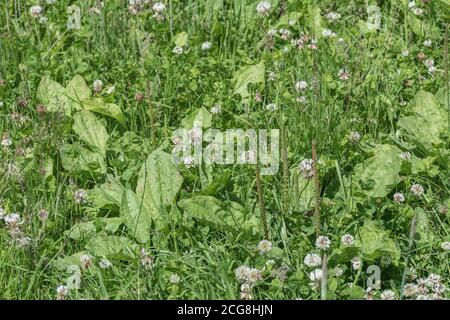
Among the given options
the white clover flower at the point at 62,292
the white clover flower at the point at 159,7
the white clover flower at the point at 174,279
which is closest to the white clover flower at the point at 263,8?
the white clover flower at the point at 159,7

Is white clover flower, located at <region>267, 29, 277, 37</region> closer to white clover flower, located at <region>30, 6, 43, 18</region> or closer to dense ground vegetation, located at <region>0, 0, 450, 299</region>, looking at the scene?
dense ground vegetation, located at <region>0, 0, 450, 299</region>

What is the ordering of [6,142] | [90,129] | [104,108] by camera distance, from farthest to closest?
[104,108] → [90,129] → [6,142]

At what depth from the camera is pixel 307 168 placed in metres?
3.87

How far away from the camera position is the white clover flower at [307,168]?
3848 mm

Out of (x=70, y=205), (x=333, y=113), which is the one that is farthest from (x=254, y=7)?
(x=70, y=205)

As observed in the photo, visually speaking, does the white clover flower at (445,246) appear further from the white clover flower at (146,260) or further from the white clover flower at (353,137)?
the white clover flower at (146,260)

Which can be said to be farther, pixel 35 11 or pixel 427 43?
pixel 35 11

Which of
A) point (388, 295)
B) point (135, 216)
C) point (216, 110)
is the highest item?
point (216, 110)

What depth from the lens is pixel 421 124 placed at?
13.7 feet

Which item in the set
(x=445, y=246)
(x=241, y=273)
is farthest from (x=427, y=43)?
(x=241, y=273)

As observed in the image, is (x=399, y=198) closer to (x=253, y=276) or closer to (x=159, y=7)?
(x=253, y=276)

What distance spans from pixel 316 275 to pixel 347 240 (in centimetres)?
26

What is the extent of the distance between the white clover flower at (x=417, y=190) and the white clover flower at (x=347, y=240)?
0.47 metres

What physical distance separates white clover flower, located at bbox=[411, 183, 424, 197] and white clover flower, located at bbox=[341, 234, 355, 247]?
47 cm
